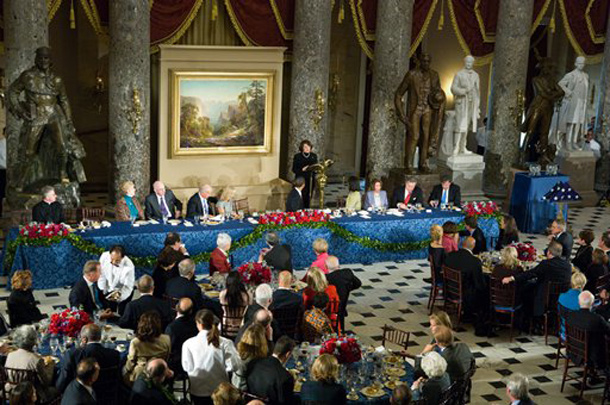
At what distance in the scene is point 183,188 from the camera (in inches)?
670

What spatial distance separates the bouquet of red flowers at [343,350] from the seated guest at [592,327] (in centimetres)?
278

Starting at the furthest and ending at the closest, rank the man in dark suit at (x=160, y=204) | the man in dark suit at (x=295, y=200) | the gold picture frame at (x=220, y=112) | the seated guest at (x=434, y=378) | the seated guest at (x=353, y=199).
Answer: the gold picture frame at (x=220, y=112), the seated guest at (x=353, y=199), the man in dark suit at (x=295, y=200), the man in dark suit at (x=160, y=204), the seated guest at (x=434, y=378)

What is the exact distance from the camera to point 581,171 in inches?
770

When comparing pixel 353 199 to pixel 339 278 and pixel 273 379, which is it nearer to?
pixel 339 278

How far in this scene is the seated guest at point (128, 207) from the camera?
13188 millimetres

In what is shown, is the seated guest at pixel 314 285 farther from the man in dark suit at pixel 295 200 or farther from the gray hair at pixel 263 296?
the man in dark suit at pixel 295 200

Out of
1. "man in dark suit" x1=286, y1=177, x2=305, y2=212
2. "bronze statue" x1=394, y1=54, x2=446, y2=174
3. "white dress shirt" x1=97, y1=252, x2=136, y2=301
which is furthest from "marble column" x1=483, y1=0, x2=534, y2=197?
"white dress shirt" x1=97, y1=252, x2=136, y2=301

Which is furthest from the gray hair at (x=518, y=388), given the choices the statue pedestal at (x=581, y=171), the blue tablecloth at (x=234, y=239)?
the statue pedestal at (x=581, y=171)

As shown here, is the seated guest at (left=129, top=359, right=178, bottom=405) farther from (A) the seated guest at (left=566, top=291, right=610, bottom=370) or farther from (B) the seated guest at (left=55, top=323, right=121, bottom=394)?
(A) the seated guest at (left=566, top=291, right=610, bottom=370)

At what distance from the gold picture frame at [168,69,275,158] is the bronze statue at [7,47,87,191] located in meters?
2.80

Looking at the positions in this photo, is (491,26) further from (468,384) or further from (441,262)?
(468,384)

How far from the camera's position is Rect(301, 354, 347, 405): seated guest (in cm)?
723

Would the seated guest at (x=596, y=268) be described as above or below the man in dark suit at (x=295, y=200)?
below

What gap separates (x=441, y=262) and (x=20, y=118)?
6.58m
